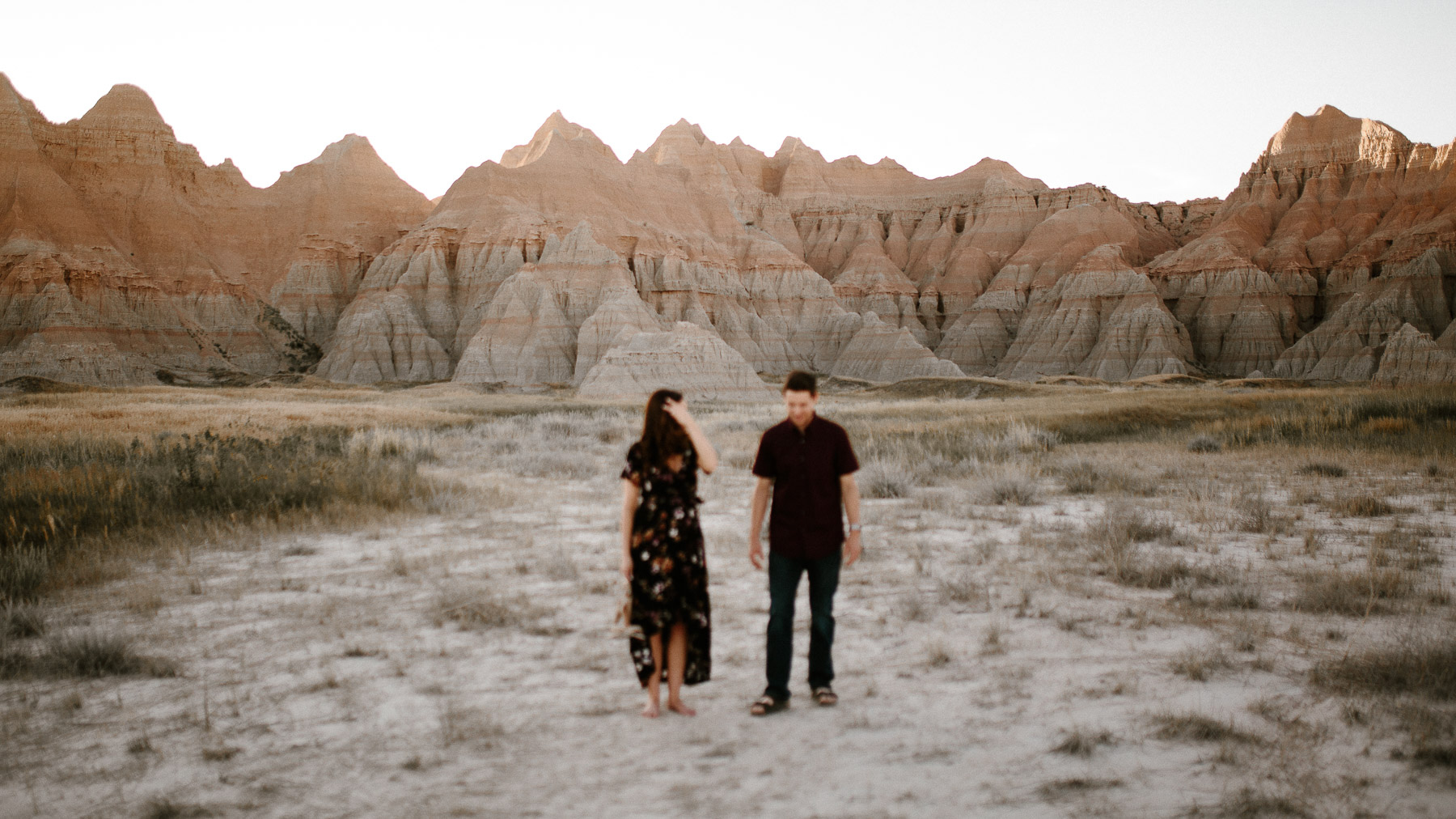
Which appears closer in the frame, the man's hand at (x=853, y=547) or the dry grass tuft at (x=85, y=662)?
the man's hand at (x=853, y=547)

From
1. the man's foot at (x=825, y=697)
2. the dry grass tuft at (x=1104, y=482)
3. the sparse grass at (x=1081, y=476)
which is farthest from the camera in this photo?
the sparse grass at (x=1081, y=476)

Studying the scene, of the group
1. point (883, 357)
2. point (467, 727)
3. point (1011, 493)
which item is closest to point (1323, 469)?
point (1011, 493)

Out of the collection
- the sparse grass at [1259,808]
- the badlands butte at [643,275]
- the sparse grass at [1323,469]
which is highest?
the badlands butte at [643,275]

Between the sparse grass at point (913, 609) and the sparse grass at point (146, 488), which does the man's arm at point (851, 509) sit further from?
the sparse grass at point (146, 488)

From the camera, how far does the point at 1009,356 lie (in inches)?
3425

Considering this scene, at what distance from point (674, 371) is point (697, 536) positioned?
148 feet

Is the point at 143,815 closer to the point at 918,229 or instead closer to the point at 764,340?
the point at 764,340

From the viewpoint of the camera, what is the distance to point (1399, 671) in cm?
466

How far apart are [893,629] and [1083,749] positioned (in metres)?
2.07

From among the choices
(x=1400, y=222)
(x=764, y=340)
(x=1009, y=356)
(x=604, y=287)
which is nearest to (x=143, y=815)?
(x=604, y=287)

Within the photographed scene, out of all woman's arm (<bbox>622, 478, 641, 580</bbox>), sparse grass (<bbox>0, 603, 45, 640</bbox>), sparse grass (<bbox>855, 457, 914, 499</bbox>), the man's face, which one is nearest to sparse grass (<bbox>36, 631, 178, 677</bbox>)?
sparse grass (<bbox>0, 603, 45, 640</bbox>)

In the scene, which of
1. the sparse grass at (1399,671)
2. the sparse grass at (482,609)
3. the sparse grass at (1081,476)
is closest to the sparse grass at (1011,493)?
the sparse grass at (1081,476)

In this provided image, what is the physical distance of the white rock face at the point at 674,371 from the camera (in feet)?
157

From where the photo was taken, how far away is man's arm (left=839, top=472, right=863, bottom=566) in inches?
180
